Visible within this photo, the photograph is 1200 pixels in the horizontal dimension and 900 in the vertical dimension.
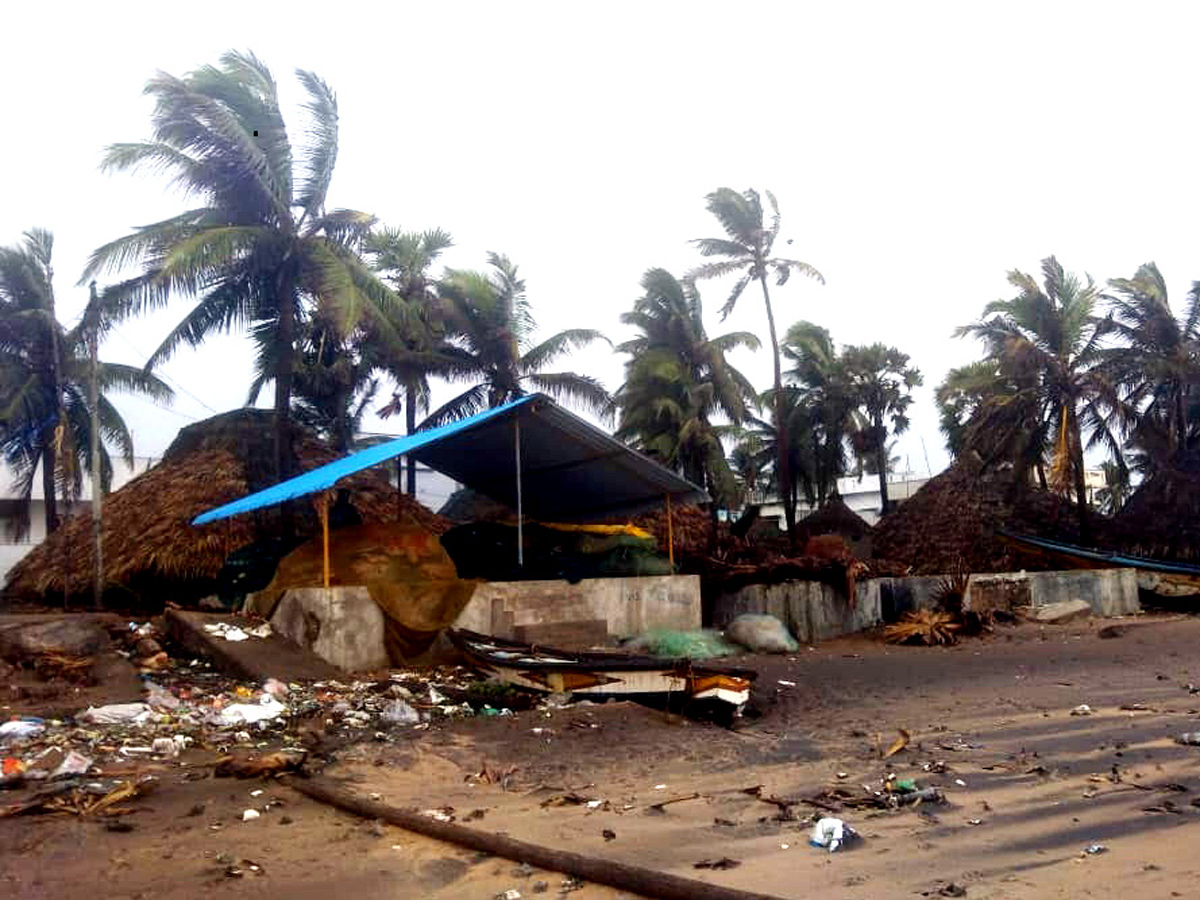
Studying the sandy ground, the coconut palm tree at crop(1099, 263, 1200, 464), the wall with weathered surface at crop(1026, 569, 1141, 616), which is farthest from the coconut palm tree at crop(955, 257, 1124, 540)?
the sandy ground

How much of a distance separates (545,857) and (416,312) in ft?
58.5

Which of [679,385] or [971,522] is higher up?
[679,385]

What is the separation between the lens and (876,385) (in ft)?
113

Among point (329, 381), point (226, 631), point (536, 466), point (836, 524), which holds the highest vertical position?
point (329, 381)

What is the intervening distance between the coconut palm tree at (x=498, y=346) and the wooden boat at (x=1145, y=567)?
11.0 meters

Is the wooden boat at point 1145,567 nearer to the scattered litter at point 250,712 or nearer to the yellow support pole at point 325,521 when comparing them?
the yellow support pole at point 325,521

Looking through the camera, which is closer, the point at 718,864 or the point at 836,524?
the point at 718,864

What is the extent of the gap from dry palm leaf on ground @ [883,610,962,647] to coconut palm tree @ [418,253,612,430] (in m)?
9.57

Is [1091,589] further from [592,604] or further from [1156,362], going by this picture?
[592,604]

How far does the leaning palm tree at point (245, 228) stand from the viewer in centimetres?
1638

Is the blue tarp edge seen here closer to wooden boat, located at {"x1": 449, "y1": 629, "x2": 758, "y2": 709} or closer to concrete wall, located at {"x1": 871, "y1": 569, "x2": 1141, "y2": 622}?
wooden boat, located at {"x1": 449, "y1": 629, "x2": 758, "y2": 709}

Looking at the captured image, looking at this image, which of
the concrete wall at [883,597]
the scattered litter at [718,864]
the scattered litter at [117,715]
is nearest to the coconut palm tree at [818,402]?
the concrete wall at [883,597]

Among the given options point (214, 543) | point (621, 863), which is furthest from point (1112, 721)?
point (214, 543)

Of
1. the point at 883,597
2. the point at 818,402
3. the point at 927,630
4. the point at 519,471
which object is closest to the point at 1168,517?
the point at 883,597
